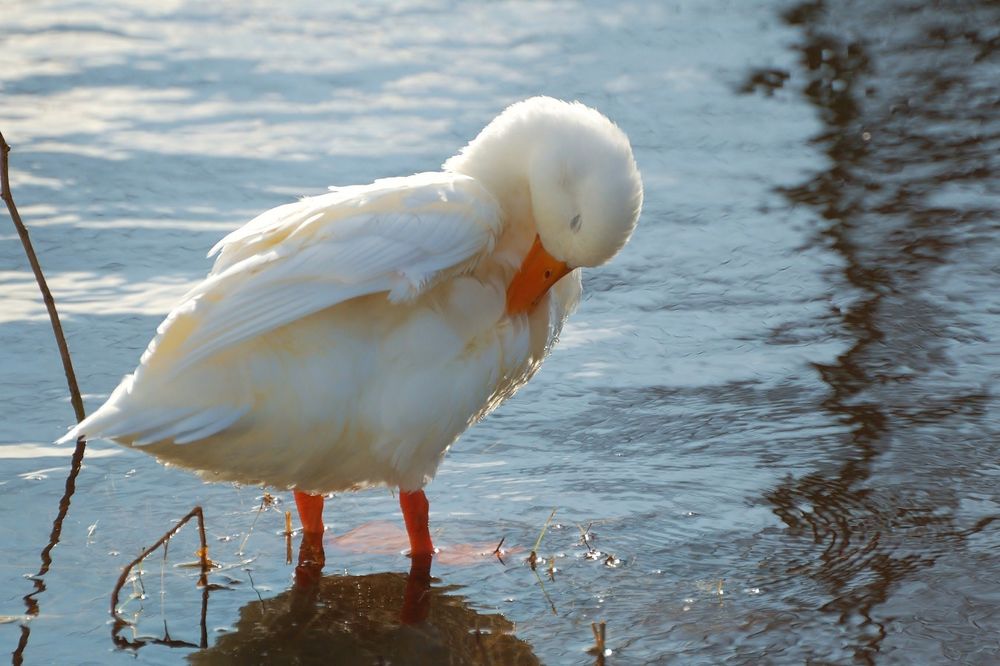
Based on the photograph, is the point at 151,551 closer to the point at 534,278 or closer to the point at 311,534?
the point at 311,534

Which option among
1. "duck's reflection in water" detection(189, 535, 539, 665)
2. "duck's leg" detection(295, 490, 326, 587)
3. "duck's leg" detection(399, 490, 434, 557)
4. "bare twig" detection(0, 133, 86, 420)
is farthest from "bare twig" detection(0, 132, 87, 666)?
"duck's leg" detection(399, 490, 434, 557)

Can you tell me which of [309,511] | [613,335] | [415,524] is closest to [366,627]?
[415,524]

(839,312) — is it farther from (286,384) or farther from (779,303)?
(286,384)

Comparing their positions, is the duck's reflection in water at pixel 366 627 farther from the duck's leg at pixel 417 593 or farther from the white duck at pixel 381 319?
the white duck at pixel 381 319

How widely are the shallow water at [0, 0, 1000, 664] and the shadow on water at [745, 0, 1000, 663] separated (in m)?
0.02

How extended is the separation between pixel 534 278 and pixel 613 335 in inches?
63.8

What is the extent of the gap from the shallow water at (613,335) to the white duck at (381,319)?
17.6 inches

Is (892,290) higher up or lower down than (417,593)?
higher up

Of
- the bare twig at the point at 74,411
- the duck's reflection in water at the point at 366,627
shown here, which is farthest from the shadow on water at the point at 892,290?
the bare twig at the point at 74,411

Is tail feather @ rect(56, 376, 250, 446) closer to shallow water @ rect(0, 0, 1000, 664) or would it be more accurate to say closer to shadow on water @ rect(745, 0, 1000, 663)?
shallow water @ rect(0, 0, 1000, 664)

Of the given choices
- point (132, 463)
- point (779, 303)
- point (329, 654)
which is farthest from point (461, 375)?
point (779, 303)

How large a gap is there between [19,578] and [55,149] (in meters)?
4.42

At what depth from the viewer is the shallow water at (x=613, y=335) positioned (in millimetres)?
4105

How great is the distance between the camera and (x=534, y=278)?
4629 millimetres
